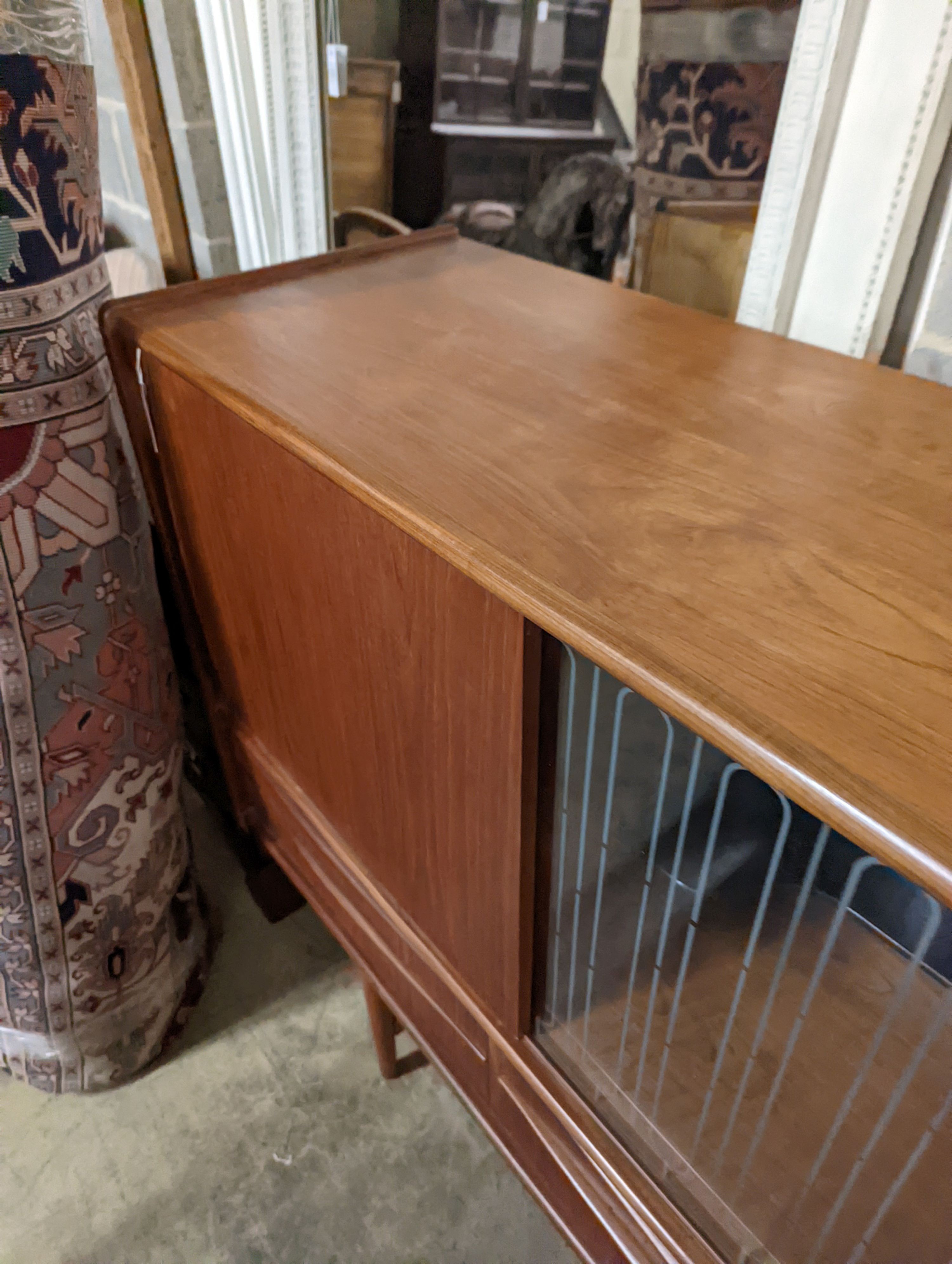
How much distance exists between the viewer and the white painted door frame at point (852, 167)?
2.14 feet

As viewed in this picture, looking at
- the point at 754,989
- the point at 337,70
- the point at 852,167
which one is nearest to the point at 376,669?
the point at 754,989

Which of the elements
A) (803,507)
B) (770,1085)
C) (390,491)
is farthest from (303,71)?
(770,1085)

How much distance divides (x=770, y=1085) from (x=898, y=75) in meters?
0.78

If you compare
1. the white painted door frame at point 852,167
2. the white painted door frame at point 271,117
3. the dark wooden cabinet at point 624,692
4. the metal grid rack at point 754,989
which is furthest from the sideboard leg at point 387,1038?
the white painted door frame at point 271,117

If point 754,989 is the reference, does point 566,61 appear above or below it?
above

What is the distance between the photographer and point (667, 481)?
0.57 meters

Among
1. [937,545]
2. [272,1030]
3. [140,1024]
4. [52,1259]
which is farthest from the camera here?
[272,1030]

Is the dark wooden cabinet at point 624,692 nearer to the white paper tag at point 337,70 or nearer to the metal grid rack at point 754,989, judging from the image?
the metal grid rack at point 754,989

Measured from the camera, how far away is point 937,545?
0.50 metres

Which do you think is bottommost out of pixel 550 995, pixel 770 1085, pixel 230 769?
pixel 230 769

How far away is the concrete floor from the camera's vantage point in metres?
1.14

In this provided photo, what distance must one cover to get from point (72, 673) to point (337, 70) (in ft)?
3.12

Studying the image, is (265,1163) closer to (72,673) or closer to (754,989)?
(72,673)

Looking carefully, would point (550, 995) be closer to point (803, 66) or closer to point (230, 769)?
point (230, 769)
